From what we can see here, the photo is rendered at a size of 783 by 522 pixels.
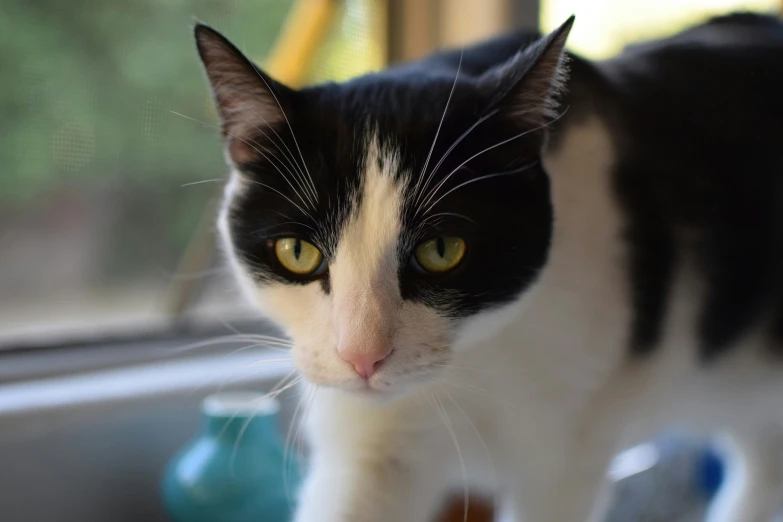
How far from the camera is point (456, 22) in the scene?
1.73 metres

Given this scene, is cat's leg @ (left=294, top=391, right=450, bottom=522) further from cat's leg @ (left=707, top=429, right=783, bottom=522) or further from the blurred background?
cat's leg @ (left=707, top=429, right=783, bottom=522)

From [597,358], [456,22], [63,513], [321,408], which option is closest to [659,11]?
[456,22]

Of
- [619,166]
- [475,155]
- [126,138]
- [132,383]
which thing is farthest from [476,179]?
[126,138]

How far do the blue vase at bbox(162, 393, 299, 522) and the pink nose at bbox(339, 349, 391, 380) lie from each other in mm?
382

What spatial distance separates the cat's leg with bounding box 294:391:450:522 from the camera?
3.21 feet

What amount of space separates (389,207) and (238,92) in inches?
9.1

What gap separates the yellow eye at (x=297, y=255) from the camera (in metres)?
0.86

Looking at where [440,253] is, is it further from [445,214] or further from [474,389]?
[474,389]

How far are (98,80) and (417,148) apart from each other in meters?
0.82

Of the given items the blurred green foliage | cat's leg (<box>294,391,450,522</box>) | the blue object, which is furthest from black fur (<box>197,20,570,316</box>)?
the blue object

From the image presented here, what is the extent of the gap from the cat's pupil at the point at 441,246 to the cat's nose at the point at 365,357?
0.44 ft

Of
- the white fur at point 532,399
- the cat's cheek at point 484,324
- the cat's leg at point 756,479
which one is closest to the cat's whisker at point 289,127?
the white fur at point 532,399

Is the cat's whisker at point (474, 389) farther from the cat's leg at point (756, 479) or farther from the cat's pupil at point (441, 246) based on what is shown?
the cat's leg at point (756, 479)

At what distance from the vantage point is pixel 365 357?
0.77 m
